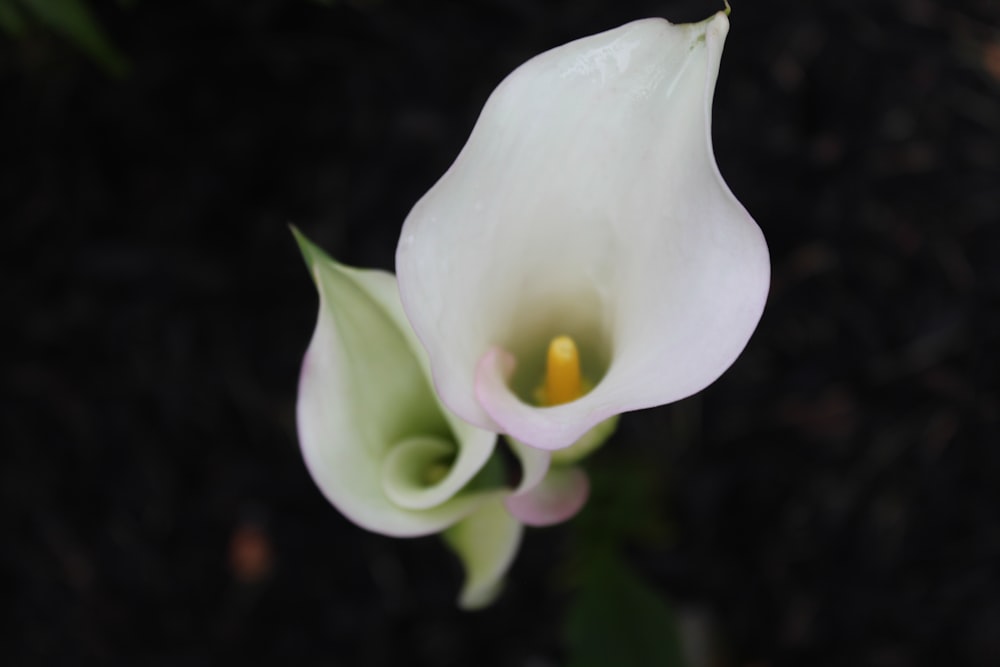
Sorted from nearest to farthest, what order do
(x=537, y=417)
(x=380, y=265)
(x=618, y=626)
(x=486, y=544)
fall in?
1. (x=537, y=417)
2. (x=486, y=544)
3. (x=618, y=626)
4. (x=380, y=265)

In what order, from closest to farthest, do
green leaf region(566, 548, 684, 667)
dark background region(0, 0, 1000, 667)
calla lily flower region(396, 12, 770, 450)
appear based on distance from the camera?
calla lily flower region(396, 12, 770, 450) → green leaf region(566, 548, 684, 667) → dark background region(0, 0, 1000, 667)

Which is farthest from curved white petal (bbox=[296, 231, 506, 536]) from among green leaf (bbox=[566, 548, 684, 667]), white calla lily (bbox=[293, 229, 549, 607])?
green leaf (bbox=[566, 548, 684, 667])

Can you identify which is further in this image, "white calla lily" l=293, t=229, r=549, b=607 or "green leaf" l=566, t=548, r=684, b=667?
"green leaf" l=566, t=548, r=684, b=667

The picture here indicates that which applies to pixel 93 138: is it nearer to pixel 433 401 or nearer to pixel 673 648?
pixel 433 401

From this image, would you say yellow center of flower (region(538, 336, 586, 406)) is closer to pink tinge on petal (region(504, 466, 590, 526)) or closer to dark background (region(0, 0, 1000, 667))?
pink tinge on petal (region(504, 466, 590, 526))

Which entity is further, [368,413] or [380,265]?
[380,265]

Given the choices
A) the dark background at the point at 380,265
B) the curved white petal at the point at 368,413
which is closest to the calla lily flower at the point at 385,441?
the curved white petal at the point at 368,413

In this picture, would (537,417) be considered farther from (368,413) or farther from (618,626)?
(618,626)

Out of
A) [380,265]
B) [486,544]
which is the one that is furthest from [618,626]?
[380,265]
